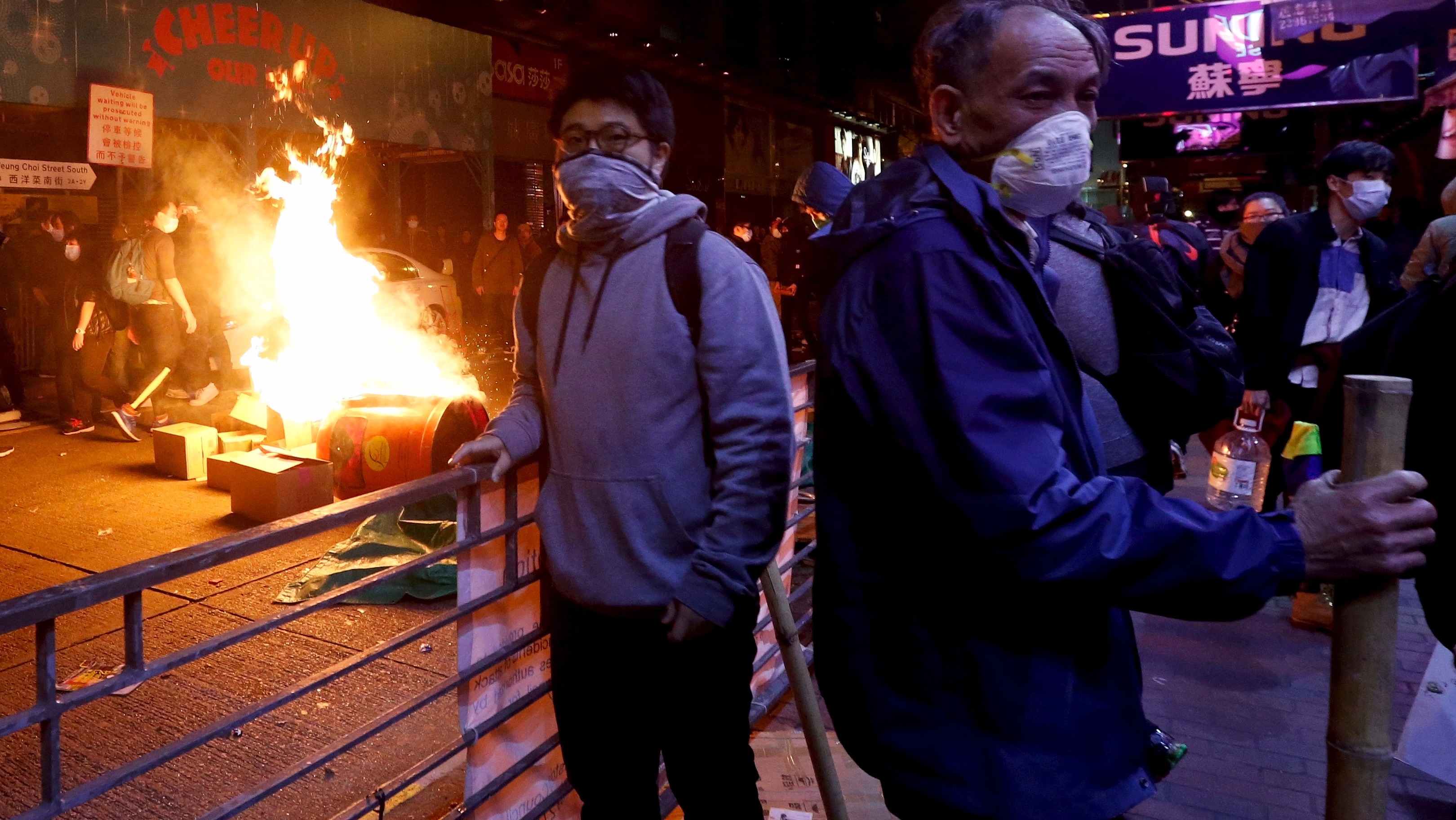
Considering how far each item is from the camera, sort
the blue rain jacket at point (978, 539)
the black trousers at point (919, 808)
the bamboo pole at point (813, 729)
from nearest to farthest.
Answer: the blue rain jacket at point (978, 539) → the black trousers at point (919, 808) → the bamboo pole at point (813, 729)

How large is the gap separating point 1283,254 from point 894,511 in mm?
5014

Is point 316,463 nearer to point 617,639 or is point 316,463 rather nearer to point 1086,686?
point 617,639

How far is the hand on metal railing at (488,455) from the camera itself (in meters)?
2.80

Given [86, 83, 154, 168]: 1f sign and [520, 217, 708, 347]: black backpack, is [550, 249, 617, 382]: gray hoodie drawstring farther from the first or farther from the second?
[86, 83, 154, 168]: 1f sign

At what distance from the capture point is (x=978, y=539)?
4.91ft

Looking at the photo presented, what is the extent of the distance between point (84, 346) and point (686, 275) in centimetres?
1171

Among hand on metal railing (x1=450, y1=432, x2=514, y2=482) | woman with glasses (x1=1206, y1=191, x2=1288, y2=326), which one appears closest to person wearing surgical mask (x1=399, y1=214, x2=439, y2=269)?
woman with glasses (x1=1206, y1=191, x2=1288, y2=326)

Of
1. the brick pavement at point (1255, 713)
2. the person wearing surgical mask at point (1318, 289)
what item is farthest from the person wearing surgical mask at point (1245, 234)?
the brick pavement at point (1255, 713)

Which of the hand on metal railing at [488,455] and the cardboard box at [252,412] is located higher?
the hand on metal railing at [488,455]

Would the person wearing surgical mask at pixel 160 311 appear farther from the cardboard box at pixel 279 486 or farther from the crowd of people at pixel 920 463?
the crowd of people at pixel 920 463

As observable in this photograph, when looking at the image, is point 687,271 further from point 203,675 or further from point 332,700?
point 203,675

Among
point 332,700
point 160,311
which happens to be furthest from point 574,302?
point 160,311

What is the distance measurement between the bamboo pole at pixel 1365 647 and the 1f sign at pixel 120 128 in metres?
14.4

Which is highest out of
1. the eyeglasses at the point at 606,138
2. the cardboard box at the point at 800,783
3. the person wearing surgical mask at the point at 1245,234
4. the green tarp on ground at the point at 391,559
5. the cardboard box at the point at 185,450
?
the person wearing surgical mask at the point at 1245,234
